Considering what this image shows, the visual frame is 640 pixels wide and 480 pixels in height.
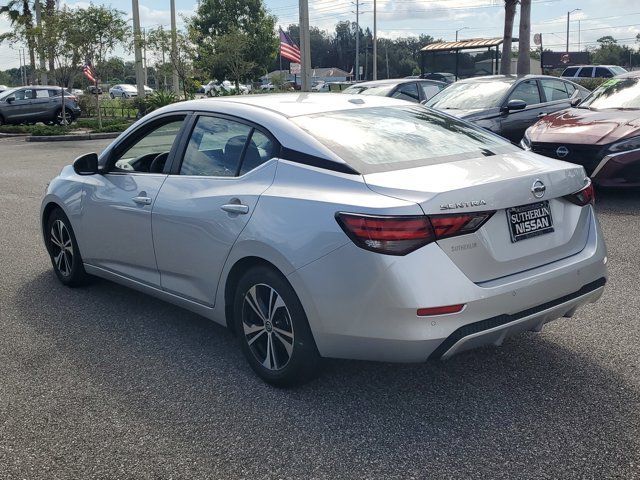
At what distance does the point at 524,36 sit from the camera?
902 inches

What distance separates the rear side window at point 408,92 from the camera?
1562 centimetres

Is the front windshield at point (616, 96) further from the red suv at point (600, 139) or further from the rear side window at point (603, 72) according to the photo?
the rear side window at point (603, 72)

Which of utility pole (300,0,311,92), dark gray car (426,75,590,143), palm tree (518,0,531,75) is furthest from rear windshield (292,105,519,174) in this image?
palm tree (518,0,531,75)

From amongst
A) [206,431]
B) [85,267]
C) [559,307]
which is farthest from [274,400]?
[85,267]

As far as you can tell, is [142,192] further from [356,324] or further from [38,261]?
[38,261]

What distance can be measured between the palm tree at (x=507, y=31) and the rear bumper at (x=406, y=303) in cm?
2326

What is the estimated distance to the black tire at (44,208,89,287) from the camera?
19.2 ft

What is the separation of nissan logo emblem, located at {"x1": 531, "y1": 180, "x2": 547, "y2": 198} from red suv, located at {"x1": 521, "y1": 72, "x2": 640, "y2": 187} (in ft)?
18.2

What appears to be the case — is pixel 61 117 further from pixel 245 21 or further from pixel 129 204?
pixel 245 21

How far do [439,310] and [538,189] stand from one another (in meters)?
0.88

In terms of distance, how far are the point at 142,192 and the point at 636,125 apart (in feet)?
21.7

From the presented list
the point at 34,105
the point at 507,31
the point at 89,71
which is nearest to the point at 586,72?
the point at 507,31

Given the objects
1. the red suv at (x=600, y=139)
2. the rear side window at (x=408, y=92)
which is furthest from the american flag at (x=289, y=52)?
the red suv at (x=600, y=139)

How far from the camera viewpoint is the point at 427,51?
3198cm
